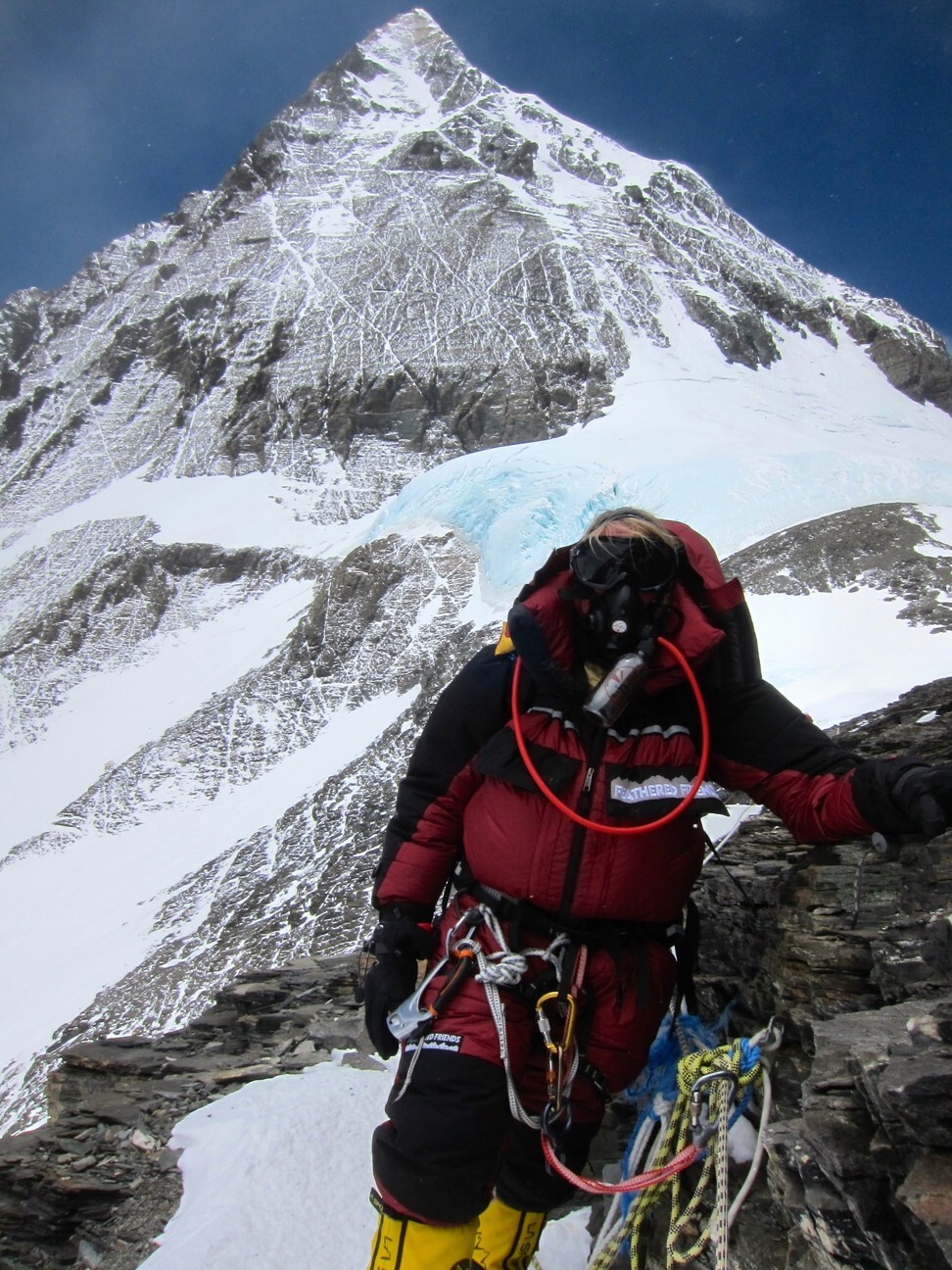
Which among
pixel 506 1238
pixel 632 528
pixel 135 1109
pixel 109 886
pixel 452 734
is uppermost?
pixel 632 528

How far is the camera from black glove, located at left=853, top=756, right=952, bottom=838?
2.72 metres

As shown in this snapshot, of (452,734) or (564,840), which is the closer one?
(564,840)

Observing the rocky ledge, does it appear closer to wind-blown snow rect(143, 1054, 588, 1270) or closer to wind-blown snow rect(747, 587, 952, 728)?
wind-blown snow rect(143, 1054, 588, 1270)

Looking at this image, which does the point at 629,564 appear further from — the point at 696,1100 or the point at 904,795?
the point at 696,1100

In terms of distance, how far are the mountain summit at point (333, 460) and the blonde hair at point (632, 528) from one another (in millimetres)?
9776

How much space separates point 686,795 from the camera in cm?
292

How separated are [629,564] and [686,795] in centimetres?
87

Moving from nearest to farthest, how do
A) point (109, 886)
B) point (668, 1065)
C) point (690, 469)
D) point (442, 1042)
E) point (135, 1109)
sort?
point (442, 1042), point (668, 1065), point (135, 1109), point (109, 886), point (690, 469)

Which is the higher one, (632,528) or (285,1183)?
(632,528)

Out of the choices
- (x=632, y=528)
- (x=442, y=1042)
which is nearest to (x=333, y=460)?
(x=632, y=528)

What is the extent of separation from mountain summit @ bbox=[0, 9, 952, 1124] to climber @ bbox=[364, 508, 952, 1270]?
966cm

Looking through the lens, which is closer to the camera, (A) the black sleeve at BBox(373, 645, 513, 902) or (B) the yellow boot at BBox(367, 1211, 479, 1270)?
(B) the yellow boot at BBox(367, 1211, 479, 1270)

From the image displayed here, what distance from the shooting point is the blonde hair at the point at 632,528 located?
3.16m

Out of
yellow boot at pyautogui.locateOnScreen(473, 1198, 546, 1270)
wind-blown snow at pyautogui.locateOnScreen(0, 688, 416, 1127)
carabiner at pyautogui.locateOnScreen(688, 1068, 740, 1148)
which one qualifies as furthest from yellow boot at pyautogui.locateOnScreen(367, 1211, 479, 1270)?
wind-blown snow at pyautogui.locateOnScreen(0, 688, 416, 1127)
